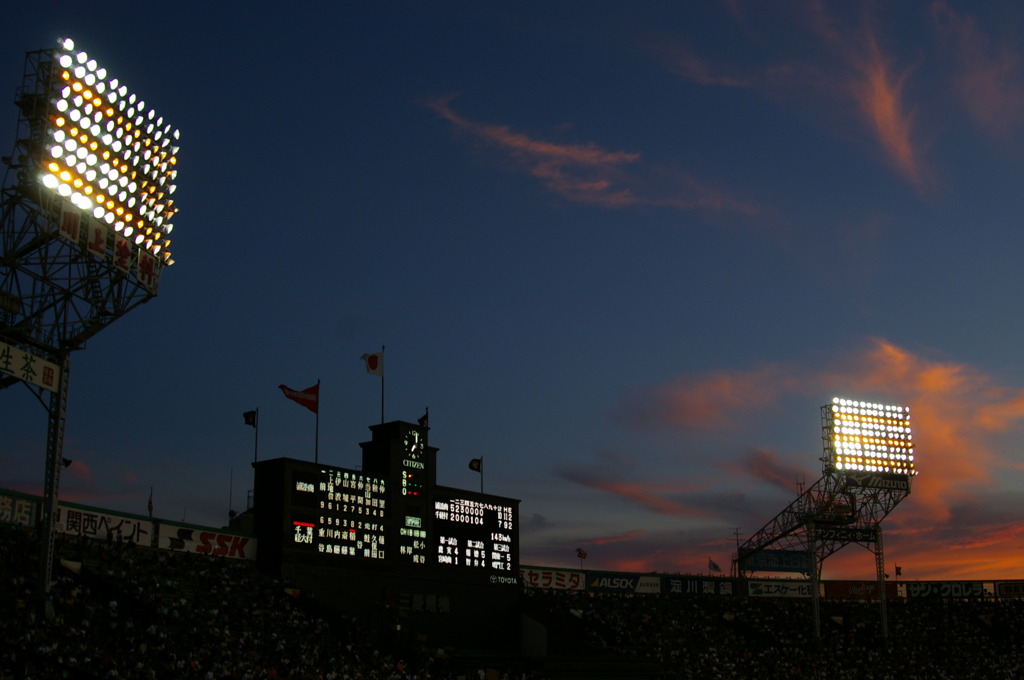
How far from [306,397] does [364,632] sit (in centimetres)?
1241

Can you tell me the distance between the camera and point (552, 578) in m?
72.2

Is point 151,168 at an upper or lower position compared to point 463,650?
upper

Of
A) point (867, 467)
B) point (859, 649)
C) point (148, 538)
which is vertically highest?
point (867, 467)

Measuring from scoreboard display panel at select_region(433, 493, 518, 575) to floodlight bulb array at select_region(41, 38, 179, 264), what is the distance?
23145 millimetres

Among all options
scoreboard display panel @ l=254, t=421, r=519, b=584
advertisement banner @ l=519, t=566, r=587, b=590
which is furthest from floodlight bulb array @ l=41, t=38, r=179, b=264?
advertisement banner @ l=519, t=566, r=587, b=590

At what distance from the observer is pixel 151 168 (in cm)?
4209

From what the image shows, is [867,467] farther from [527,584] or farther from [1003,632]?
[527,584]

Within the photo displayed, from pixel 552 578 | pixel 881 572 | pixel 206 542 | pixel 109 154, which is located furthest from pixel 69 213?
pixel 881 572

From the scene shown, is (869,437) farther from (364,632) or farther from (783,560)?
(364,632)

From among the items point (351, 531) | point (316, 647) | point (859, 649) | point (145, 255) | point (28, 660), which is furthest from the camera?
point (859, 649)

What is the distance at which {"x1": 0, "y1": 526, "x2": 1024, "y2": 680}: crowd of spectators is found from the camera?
3969cm

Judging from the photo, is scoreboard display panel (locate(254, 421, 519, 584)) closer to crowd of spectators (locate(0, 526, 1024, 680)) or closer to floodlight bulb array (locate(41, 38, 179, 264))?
crowd of spectators (locate(0, 526, 1024, 680))

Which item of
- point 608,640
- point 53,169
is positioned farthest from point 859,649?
point 53,169

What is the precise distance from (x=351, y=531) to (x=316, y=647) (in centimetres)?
766
